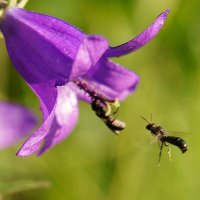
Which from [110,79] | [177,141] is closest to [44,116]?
[110,79]

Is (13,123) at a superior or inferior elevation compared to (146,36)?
superior

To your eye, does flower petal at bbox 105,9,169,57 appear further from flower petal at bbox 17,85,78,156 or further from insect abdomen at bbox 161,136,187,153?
insect abdomen at bbox 161,136,187,153

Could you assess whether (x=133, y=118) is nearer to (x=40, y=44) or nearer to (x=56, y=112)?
(x=56, y=112)

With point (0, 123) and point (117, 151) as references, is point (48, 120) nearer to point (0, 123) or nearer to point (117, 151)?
point (0, 123)

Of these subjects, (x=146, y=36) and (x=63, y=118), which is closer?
(x=146, y=36)

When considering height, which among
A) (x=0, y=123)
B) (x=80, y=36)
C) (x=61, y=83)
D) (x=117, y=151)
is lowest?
(x=61, y=83)

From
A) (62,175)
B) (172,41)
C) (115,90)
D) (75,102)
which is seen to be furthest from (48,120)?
(172,41)

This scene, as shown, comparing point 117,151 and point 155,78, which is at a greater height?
point 155,78
